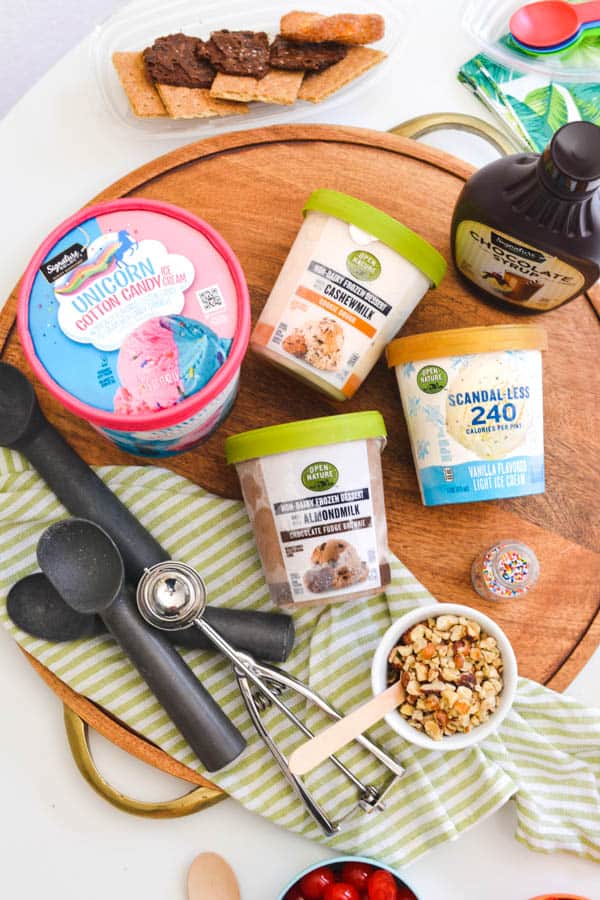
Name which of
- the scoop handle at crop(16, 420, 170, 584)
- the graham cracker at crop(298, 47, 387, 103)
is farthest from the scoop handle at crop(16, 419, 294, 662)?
the graham cracker at crop(298, 47, 387, 103)

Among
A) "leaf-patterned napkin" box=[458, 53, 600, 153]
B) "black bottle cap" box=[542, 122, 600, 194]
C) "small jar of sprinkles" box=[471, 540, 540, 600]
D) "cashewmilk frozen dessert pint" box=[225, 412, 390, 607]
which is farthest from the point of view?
"leaf-patterned napkin" box=[458, 53, 600, 153]

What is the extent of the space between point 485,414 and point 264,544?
292 mm

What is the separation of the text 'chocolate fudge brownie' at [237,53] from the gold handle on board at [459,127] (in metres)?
0.19

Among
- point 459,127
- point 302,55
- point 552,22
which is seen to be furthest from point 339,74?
point 552,22

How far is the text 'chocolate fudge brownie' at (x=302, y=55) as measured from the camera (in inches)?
40.6

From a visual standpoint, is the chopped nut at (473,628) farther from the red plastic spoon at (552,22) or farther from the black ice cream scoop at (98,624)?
the red plastic spoon at (552,22)

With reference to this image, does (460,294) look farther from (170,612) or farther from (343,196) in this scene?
(170,612)

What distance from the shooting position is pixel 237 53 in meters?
1.03

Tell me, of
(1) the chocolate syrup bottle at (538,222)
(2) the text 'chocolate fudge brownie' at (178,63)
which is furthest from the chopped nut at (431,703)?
(2) the text 'chocolate fudge brownie' at (178,63)

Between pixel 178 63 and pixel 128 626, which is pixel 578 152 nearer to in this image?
pixel 178 63

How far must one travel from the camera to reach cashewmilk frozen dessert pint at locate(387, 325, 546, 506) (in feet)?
2.92

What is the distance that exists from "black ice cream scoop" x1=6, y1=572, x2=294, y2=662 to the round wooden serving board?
0.16 metres

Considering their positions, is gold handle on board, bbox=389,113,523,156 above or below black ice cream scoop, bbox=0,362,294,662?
above

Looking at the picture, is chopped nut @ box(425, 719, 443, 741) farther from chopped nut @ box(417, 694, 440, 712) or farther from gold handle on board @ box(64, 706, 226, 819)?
gold handle on board @ box(64, 706, 226, 819)
